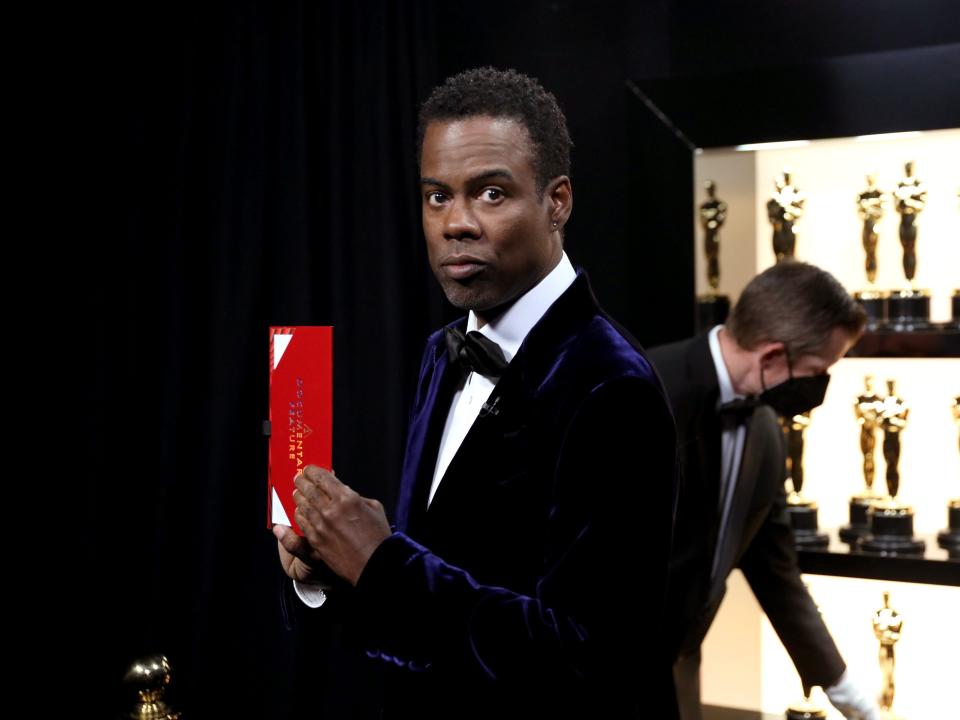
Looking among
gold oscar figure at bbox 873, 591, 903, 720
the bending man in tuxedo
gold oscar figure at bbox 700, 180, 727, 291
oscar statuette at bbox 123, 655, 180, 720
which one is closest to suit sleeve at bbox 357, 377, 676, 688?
oscar statuette at bbox 123, 655, 180, 720

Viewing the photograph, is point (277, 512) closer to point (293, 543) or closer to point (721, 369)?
point (293, 543)

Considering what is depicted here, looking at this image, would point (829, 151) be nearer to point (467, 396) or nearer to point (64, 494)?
point (467, 396)

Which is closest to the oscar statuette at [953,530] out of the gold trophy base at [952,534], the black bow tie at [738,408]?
the gold trophy base at [952,534]

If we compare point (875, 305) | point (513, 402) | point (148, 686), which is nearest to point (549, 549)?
point (513, 402)

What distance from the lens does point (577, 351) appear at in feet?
4.23

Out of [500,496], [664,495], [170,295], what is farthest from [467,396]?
[170,295]

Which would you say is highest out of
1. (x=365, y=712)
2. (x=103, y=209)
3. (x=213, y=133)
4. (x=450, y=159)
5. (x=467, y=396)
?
(x=213, y=133)

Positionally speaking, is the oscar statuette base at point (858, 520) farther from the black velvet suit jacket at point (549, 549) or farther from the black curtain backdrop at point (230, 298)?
the black velvet suit jacket at point (549, 549)

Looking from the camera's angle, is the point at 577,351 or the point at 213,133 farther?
the point at 213,133

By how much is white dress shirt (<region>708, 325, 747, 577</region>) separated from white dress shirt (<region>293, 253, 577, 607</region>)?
1.22 metres

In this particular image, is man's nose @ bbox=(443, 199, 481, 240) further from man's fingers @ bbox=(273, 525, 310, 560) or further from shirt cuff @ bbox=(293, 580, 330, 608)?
shirt cuff @ bbox=(293, 580, 330, 608)

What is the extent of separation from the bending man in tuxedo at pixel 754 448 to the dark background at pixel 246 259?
19 centimetres

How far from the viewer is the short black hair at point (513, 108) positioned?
4.31 feet

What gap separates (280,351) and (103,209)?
171 cm
